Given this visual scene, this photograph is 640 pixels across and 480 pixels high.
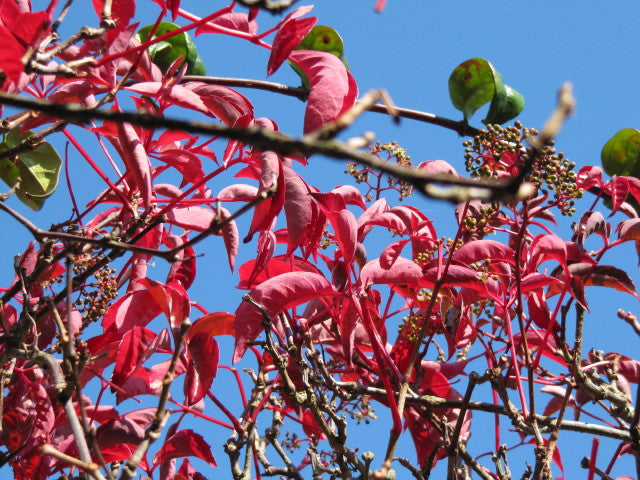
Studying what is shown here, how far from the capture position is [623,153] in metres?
2.27

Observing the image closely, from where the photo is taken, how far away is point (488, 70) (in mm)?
2148

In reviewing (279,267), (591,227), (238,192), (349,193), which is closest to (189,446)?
(279,267)

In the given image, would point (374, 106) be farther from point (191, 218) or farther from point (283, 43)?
point (283, 43)

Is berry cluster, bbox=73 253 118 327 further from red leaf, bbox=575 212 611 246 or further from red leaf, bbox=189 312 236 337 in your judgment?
red leaf, bbox=575 212 611 246

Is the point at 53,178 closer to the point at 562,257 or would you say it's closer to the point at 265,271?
the point at 265,271

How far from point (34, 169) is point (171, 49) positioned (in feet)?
2.36

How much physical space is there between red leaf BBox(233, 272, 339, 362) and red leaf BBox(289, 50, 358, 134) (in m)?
0.30

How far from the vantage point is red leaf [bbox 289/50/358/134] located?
114 cm

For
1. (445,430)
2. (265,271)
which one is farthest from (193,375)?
(445,430)

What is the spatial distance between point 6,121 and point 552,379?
126 centimetres

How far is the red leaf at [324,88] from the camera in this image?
1137 millimetres

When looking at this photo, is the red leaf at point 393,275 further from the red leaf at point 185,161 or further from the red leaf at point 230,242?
the red leaf at point 185,161

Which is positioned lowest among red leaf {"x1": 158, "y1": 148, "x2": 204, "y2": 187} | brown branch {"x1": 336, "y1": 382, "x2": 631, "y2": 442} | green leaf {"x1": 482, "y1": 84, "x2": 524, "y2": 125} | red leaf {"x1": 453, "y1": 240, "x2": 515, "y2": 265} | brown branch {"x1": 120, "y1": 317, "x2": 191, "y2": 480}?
brown branch {"x1": 120, "y1": 317, "x2": 191, "y2": 480}

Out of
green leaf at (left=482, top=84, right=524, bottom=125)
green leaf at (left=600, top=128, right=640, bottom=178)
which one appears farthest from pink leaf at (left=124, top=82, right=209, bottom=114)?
green leaf at (left=600, top=128, right=640, bottom=178)
